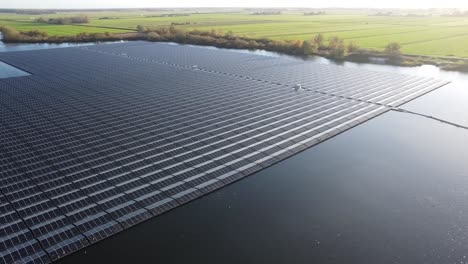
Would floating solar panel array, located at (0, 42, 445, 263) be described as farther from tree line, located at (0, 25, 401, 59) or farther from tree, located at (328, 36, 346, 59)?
tree line, located at (0, 25, 401, 59)

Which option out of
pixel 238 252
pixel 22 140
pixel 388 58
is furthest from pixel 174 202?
pixel 388 58

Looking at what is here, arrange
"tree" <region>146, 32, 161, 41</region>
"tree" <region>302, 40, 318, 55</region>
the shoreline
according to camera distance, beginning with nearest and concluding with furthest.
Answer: the shoreline → "tree" <region>302, 40, 318, 55</region> → "tree" <region>146, 32, 161, 41</region>

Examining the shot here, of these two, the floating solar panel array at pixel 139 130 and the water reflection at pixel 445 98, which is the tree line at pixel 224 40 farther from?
the floating solar panel array at pixel 139 130

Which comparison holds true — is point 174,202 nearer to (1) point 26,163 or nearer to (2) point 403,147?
(1) point 26,163

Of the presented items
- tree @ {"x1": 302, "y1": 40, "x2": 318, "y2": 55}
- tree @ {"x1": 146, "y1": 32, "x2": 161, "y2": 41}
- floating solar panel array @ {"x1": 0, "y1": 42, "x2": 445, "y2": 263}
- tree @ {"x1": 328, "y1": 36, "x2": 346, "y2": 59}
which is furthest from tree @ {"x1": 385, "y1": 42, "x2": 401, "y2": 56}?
tree @ {"x1": 146, "y1": 32, "x2": 161, "y2": 41}

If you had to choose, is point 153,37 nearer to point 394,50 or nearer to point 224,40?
point 224,40

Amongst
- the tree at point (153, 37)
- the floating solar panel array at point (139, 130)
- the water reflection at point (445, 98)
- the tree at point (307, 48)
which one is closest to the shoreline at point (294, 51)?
the tree at point (153, 37)

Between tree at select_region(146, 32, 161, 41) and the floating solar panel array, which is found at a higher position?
tree at select_region(146, 32, 161, 41)

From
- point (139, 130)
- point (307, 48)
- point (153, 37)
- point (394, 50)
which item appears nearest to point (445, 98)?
point (394, 50)
